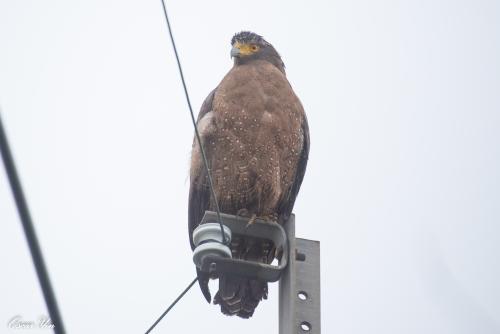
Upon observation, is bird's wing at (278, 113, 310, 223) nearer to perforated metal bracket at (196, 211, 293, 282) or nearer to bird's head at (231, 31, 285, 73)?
bird's head at (231, 31, 285, 73)

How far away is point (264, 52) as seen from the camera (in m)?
6.81

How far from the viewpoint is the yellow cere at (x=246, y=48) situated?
6.75 m

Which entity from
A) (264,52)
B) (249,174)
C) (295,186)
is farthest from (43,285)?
(264,52)

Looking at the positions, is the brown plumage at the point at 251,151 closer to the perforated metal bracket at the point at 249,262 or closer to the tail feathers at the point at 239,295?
the tail feathers at the point at 239,295

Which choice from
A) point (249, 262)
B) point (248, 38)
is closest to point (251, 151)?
point (248, 38)

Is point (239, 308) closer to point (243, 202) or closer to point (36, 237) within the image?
point (243, 202)

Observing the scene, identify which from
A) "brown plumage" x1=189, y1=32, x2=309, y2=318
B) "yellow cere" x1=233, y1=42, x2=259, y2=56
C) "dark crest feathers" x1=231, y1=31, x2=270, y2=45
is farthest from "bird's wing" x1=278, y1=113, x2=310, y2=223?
"dark crest feathers" x1=231, y1=31, x2=270, y2=45

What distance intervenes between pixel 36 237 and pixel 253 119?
4449mm

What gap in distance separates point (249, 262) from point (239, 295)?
6.48ft

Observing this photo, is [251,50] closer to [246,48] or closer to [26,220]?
[246,48]

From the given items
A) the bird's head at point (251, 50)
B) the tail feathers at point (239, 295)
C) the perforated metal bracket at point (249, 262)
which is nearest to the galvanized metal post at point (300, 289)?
the perforated metal bracket at point (249, 262)

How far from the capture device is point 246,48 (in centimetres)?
680

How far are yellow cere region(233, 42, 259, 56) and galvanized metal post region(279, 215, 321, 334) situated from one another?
12.6 feet

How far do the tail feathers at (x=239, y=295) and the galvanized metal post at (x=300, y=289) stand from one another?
1.83m
